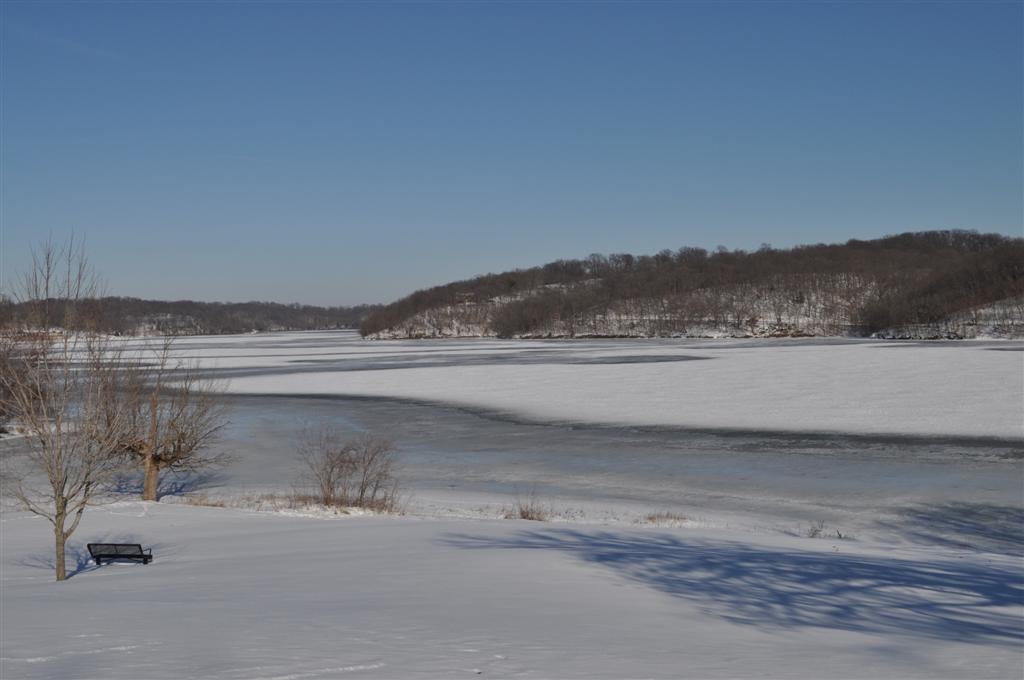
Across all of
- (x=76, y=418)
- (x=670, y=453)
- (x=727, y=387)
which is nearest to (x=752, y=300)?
(x=727, y=387)

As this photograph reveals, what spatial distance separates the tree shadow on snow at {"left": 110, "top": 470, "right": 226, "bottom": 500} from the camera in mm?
18219

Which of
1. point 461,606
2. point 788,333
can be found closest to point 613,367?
point 461,606

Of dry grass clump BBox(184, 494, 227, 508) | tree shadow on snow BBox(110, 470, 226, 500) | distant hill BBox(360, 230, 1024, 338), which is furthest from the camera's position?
distant hill BBox(360, 230, 1024, 338)

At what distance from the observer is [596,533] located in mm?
11555

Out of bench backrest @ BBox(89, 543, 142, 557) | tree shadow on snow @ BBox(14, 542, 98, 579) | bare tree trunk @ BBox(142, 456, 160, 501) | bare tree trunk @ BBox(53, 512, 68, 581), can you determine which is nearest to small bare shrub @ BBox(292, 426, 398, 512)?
bare tree trunk @ BBox(142, 456, 160, 501)

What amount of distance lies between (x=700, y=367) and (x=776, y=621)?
37.5 meters

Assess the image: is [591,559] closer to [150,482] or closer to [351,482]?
[351,482]

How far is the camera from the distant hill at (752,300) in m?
96.5

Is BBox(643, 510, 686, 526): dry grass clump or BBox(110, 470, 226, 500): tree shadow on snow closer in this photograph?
BBox(643, 510, 686, 526): dry grass clump

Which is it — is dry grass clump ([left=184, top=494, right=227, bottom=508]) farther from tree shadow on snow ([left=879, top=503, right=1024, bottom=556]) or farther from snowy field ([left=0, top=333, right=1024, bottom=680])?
tree shadow on snow ([left=879, top=503, right=1024, bottom=556])

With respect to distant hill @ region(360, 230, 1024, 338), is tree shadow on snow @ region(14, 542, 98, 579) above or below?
below

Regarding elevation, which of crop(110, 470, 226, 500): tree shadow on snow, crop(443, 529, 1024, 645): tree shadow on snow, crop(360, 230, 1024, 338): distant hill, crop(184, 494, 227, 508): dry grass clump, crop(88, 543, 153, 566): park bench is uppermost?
crop(360, 230, 1024, 338): distant hill

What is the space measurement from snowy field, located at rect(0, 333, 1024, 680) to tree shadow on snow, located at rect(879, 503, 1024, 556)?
0.07m

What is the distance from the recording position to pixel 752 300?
5231 inches
